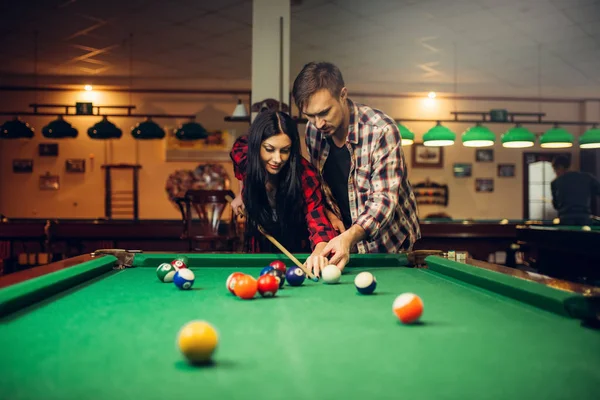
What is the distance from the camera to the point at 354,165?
2828mm

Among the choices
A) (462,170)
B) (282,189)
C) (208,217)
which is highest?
(462,170)

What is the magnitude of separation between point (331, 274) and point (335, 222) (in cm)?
94

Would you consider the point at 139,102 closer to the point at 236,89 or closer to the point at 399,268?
the point at 236,89

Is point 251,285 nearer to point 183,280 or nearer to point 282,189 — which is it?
point 183,280

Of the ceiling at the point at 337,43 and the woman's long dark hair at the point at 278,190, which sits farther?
the ceiling at the point at 337,43

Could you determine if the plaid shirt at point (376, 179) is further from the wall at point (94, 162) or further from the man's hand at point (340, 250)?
the wall at point (94, 162)

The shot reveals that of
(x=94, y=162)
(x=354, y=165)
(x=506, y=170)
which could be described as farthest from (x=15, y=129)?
(x=506, y=170)

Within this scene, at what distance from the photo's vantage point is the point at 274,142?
104 inches

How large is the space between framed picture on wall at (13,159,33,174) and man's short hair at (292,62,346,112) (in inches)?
317

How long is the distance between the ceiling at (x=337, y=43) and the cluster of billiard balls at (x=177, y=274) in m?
3.99

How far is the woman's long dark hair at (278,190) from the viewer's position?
2676 mm

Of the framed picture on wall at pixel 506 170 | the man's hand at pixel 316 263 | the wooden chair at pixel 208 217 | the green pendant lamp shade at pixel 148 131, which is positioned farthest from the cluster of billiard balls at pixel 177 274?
the framed picture on wall at pixel 506 170

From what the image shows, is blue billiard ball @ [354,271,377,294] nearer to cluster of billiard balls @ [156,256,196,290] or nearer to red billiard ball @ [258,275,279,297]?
red billiard ball @ [258,275,279,297]

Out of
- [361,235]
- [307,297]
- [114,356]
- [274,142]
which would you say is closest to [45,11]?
[274,142]
